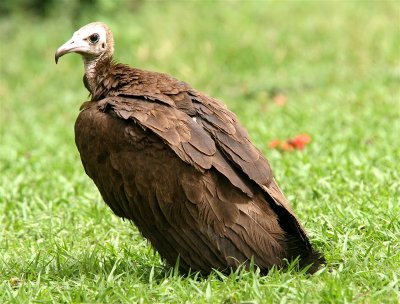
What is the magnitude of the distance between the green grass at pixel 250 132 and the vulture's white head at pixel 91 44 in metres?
1.19

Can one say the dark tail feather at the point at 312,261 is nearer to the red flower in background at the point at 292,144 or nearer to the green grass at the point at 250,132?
the green grass at the point at 250,132

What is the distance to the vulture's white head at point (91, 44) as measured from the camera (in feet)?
17.1

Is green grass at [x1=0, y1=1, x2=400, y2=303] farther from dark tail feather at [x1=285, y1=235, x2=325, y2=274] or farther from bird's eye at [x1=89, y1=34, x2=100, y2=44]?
bird's eye at [x1=89, y1=34, x2=100, y2=44]

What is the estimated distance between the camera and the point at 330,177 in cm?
634

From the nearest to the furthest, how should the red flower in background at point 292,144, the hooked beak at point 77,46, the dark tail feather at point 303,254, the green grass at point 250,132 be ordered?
the green grass at point 250,132
the dark tail feather at point 303,254
the hooked beak at point 77,46
the red flower in background at point 292,144

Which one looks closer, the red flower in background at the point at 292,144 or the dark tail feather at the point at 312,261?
the dark tail feather at the point at 312,261

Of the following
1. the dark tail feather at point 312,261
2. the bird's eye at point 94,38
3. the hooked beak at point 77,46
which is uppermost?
the bird's eye at point 94,38

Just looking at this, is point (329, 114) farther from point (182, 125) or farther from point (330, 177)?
point (182, 125)

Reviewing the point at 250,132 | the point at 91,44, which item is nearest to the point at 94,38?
the point at 91,44

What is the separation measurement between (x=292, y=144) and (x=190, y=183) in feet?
10.5

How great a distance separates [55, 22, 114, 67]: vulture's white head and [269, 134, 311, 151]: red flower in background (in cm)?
260

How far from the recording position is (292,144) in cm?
743

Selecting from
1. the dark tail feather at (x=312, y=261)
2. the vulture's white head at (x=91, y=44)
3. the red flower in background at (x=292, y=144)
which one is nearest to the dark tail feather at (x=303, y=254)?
the dark tail feather at (x=312, y=261)

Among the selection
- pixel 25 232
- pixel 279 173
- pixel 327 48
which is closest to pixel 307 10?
pixel 327 48
